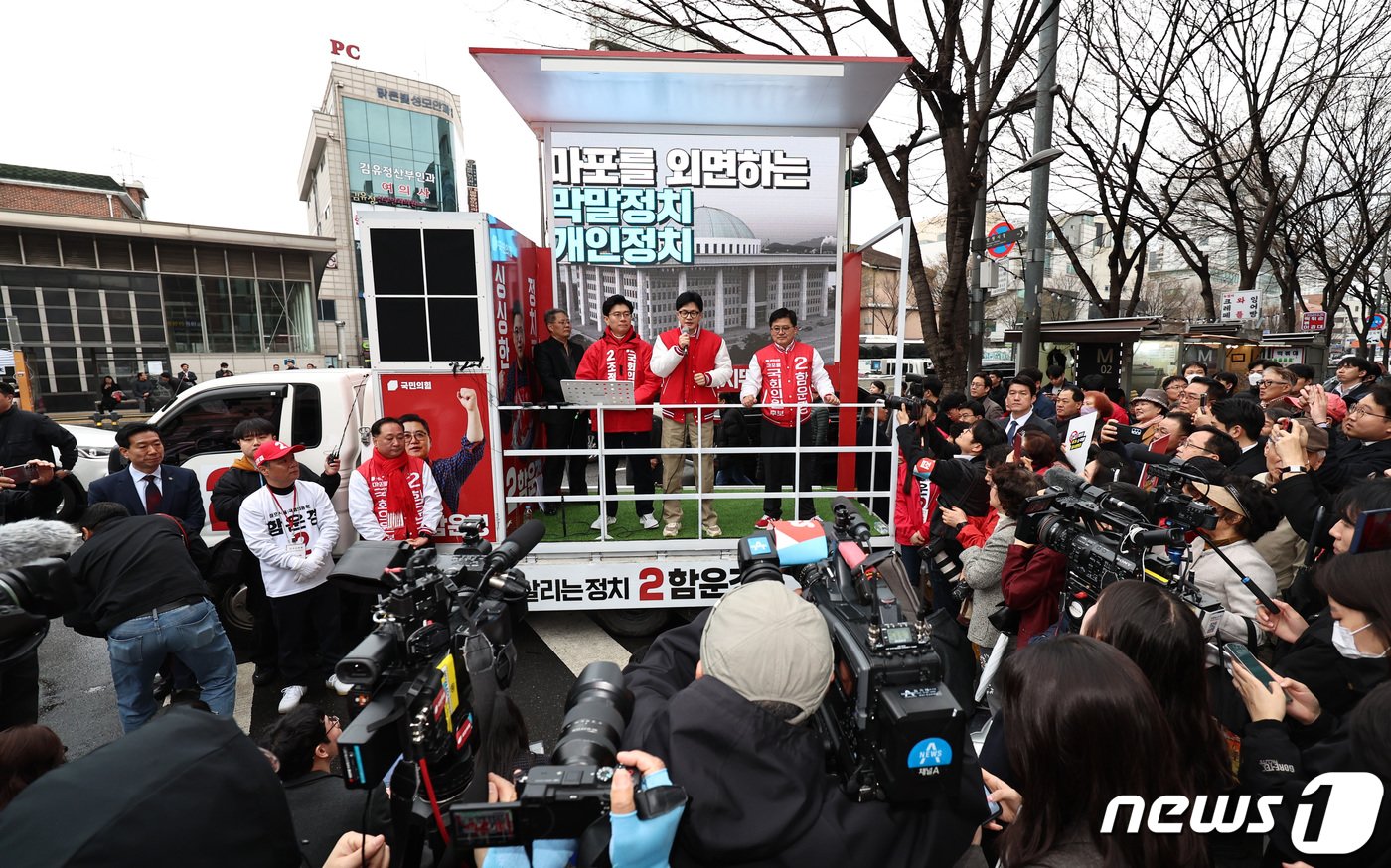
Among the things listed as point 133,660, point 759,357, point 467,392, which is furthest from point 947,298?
point 133,660

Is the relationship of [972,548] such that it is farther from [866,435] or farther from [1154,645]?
[866,435]

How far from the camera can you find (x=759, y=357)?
5812 mm

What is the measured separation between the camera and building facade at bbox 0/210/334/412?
80.6 ft

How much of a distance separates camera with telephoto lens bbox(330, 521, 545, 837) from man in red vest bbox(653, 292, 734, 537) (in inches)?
126

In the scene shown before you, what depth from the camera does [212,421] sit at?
5625 millimetres

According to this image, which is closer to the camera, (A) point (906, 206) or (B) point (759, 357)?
(B) point (759, 357)

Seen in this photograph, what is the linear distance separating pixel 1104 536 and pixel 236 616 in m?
5.85

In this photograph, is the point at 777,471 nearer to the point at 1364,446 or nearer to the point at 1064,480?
the point at 1064,480

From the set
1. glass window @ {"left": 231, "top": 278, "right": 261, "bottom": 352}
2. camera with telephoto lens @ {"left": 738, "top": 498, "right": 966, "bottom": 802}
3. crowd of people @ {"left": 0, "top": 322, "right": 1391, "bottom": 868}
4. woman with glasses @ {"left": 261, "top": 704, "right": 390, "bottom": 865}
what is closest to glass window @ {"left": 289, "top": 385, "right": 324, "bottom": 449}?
crowd of people @ {"left": 0, "top": 322, "right": 1391, "bottom": 868}

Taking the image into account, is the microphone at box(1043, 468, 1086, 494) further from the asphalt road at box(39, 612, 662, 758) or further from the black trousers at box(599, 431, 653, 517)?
the black trousers at box(599, 431, 653, 517)

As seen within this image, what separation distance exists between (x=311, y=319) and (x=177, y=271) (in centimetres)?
558

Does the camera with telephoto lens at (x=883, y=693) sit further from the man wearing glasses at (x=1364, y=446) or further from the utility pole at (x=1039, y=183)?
the utility pole at (x=1039, y=183)

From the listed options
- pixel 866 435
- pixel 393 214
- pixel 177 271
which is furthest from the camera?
pixel 177 271

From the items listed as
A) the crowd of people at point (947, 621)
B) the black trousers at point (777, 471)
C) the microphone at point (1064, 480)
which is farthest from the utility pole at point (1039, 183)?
the microphone at point (1064, 480)
